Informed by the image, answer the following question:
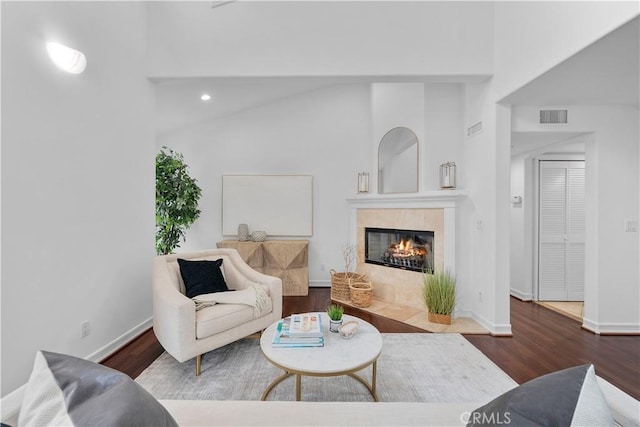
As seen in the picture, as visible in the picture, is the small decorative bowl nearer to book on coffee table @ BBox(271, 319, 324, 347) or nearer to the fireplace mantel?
book on coffee table @ BBox(271, 319, 324, 347)

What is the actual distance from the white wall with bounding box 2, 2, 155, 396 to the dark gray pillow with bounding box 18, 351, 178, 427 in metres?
1.48

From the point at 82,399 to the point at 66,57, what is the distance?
235 centimetres

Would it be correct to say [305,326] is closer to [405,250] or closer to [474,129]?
[405,250]

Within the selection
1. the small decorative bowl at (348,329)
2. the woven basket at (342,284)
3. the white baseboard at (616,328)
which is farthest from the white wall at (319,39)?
the white baseboard at (616,328)

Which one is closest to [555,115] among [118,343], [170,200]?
[170,200]

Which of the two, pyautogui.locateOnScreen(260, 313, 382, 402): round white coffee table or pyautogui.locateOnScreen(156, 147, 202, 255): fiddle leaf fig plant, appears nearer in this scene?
pyautogui.locateOnScreen(260, 313, 382, 402): round white coffee table

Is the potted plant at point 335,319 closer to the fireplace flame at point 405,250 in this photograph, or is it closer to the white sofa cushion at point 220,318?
the white sofa cushion at point 220,318

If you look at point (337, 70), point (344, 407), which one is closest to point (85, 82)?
point (337, 70)

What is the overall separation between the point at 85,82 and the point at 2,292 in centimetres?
155

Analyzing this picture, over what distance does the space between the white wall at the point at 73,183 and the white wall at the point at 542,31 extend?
350cm

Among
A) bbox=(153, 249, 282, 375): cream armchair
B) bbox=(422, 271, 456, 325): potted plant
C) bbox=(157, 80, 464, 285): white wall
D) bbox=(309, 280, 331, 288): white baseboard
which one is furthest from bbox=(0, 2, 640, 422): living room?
bbox=(309, 280, 331, 288): white baseboard

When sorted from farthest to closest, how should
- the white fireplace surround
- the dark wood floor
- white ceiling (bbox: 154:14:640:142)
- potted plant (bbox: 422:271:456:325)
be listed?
the white fireplace surround
potted plant (bbox: 422:271:456:325)
the dark wood floor
white ceiling (bbox: 154:14:640:142)

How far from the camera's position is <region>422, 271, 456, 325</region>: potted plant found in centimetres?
299

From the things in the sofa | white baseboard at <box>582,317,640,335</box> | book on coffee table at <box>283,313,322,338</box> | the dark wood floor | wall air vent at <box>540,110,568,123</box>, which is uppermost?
wall air vent at <box>540,110,568,123</box>
